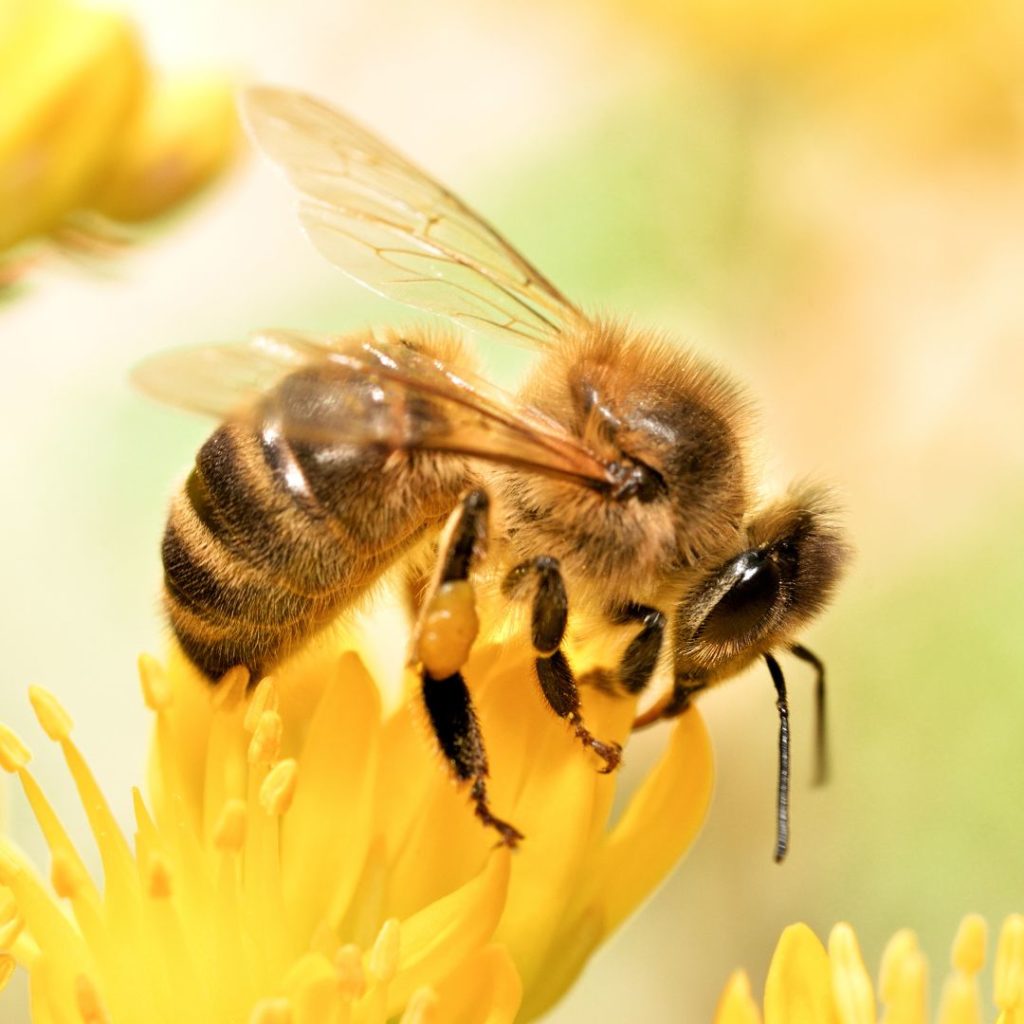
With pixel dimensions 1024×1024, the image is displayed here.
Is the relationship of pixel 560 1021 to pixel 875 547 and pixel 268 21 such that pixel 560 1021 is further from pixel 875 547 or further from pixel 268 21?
pixel 268 21

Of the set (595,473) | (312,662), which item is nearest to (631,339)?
(595,473)

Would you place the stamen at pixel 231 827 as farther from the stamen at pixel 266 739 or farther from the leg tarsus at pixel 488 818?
the leg tarsus at pixel 488 818

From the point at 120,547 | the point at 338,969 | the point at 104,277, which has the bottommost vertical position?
the point at 120,547

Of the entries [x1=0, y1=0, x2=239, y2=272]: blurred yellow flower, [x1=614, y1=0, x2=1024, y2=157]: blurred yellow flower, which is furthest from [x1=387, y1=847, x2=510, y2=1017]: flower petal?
[x1=614, y1=0, x2=1024, y2=157]: blurred yellow flower

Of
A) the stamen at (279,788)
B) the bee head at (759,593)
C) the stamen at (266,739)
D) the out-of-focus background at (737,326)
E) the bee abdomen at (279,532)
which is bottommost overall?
the out-of-focus background at (737,326)

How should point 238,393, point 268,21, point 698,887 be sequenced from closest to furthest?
point 238,393 < point 698,887 < point 268,21

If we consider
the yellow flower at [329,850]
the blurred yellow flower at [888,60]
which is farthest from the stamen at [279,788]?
the blurred yellow flower at [888,60]

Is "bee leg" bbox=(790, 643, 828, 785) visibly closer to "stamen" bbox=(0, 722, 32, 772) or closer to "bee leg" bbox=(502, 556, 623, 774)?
"bee leg" bbox=(502, 556, 623, 774)

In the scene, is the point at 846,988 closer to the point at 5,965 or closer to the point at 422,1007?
the point at 422,1007
